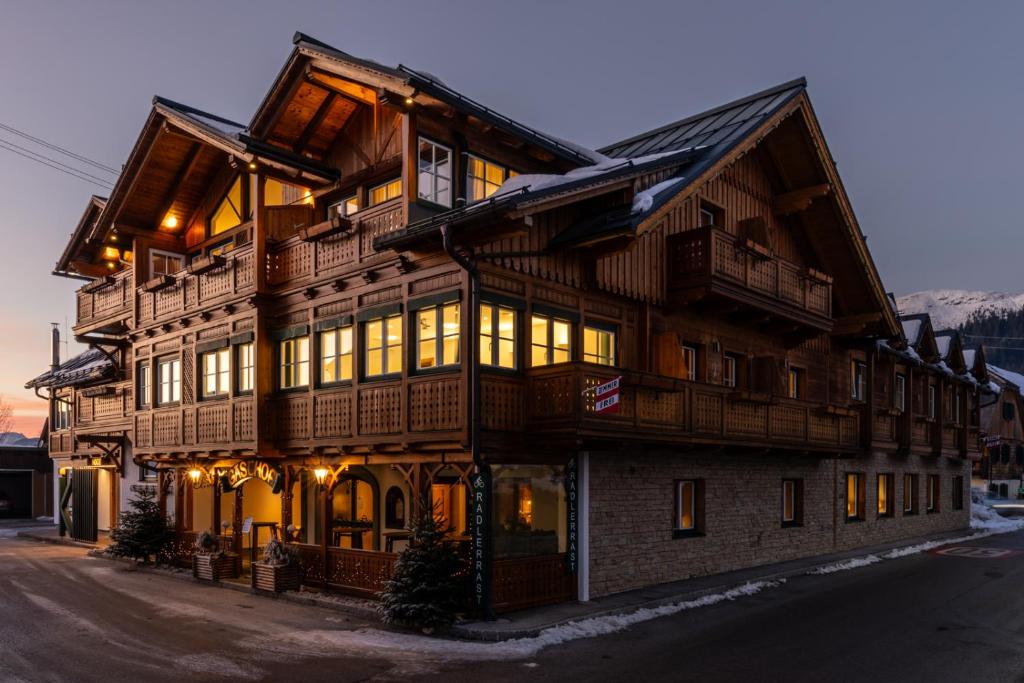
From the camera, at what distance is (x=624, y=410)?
16641mm

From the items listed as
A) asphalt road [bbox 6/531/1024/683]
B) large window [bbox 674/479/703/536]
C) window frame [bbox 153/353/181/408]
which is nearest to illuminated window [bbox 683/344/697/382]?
large window [bbox 674/479/703/536]

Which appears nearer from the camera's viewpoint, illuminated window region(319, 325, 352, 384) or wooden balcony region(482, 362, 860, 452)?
wooden balcony region(482, 362, 860, 452)

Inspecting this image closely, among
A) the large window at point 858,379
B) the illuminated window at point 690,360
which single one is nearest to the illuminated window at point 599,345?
the illuminated window at point 690,360

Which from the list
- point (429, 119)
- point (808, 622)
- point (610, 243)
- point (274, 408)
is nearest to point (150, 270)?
point (274, 408)

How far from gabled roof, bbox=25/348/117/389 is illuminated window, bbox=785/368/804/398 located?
72.3 ft

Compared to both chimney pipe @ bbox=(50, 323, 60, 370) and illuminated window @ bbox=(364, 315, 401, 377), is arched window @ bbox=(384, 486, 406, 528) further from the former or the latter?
chimney pipe @ bbox=(50, 323, 60, 370)

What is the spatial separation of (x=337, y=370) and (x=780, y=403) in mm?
11005

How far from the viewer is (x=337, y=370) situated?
19.0 meters

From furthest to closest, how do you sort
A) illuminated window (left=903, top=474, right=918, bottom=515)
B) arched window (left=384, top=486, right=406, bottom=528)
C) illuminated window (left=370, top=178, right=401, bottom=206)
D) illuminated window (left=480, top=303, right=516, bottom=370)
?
illuminated window (left=903, top=474, right=918, bottom=515), arched window (left=384, top=486, right=406, bottom=528), illuminated window (left=370, top=178, right=401, bottom=206), illuminated window (left=480, top=303, right=516, bottom=370)

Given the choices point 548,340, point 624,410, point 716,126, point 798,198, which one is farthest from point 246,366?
point 798,198

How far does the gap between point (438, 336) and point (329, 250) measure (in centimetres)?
407

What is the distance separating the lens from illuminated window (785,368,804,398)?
25.8m

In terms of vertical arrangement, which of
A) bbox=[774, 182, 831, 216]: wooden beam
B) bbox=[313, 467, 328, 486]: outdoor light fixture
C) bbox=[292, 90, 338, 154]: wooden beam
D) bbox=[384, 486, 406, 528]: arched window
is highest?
bbox=[292, 90, 338, 154]: wooden beam

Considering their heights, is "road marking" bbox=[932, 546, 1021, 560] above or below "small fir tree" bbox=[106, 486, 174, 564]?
below
